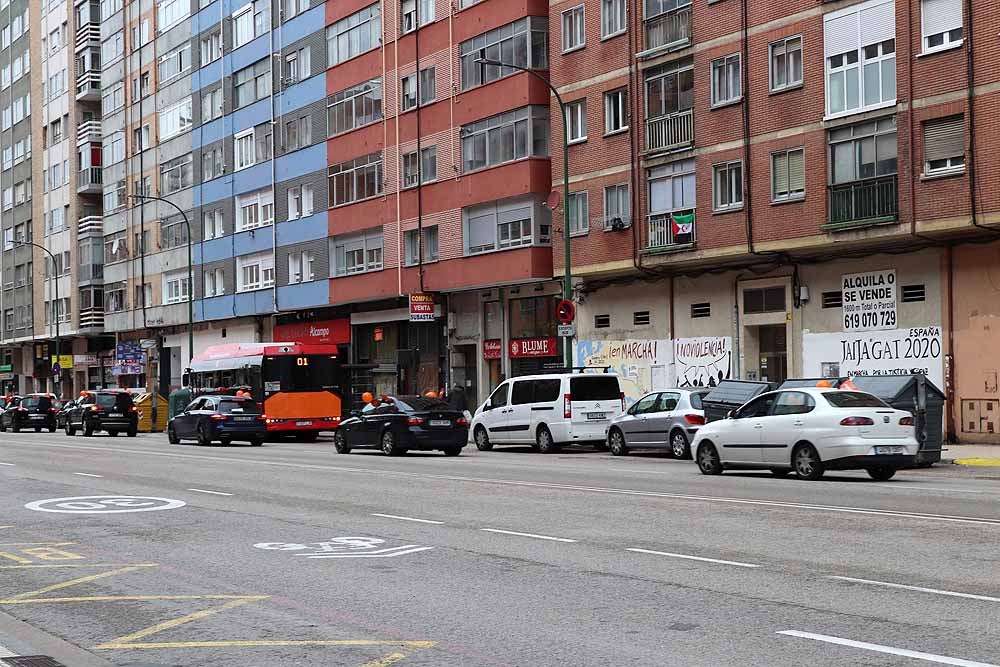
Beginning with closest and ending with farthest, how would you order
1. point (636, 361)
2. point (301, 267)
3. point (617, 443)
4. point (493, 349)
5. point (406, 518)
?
1. point (406, 518)
2. point (617, 443)
3. point (636, 361)
4. point (493, 349)
5. point (301, 267)

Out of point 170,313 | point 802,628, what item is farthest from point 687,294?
point 170,313

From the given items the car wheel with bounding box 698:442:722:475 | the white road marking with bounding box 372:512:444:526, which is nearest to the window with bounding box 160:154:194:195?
the car wheel with bounding box 698:442:722:475

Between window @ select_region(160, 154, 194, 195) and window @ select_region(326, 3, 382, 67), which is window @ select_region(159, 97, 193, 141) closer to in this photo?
window @ select_region(160, 154, 194, 195)

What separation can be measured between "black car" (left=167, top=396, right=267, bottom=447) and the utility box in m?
16.1

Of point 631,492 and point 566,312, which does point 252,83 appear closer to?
point 566,312

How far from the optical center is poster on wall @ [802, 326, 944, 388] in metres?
30.2

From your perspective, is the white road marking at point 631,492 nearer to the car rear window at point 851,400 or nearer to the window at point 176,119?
the car rear window at point 851,400

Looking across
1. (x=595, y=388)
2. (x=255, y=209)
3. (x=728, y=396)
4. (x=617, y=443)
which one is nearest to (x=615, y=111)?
(x=595, y=388)

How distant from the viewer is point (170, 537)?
1337 cm

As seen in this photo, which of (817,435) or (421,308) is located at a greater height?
(421,308)

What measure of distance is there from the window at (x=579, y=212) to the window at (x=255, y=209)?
70.5 ft

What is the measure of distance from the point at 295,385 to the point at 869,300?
18.9 metres

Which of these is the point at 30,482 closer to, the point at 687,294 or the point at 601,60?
the point at 687,294

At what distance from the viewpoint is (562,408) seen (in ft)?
104
